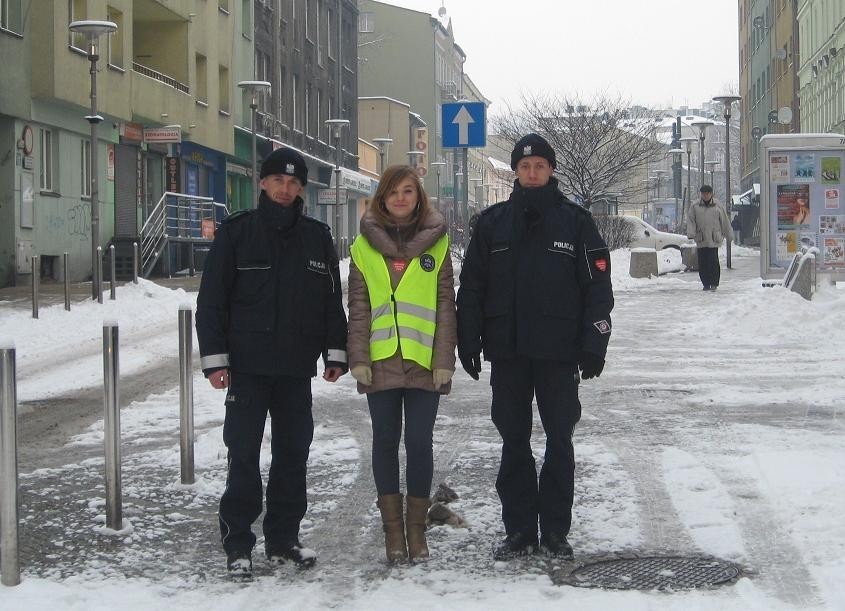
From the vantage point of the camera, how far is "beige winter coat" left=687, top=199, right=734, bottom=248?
73.4 ft

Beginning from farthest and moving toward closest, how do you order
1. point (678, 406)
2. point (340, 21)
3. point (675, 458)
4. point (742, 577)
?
point (340, 21), point (678, 406), point (675, 458), point (742, 577)

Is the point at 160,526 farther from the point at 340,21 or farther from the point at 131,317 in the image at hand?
the point at 340,21

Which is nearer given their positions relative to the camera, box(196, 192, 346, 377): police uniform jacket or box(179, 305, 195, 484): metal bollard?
box(196, 192, 346, 377): police uniform jacket

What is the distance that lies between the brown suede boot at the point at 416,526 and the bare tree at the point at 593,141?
3424 cm

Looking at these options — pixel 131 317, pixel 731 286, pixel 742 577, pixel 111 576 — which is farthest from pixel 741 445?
pixel 731 286

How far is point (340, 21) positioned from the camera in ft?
191

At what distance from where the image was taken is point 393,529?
5449 millimetres

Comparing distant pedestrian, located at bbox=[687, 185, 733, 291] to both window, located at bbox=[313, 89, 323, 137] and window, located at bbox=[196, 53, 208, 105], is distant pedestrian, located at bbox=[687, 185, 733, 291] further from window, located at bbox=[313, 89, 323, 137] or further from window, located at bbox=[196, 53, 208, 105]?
window, located at bbox=[313, 89, 323, 137]

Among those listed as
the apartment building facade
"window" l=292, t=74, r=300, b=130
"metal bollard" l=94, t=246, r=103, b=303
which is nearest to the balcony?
the apartment building facade

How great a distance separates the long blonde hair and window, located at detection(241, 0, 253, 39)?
38278 mm

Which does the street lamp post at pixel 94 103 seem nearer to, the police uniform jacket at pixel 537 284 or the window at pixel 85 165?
the window at pixel 85 165

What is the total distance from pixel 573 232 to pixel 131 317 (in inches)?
554

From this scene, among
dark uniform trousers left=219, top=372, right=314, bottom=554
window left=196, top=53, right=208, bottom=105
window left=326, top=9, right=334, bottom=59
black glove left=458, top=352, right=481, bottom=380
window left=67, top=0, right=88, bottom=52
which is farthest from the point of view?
window left=326, top=9, right=334, bottom=59

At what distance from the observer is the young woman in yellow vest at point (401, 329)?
17.8 ft
